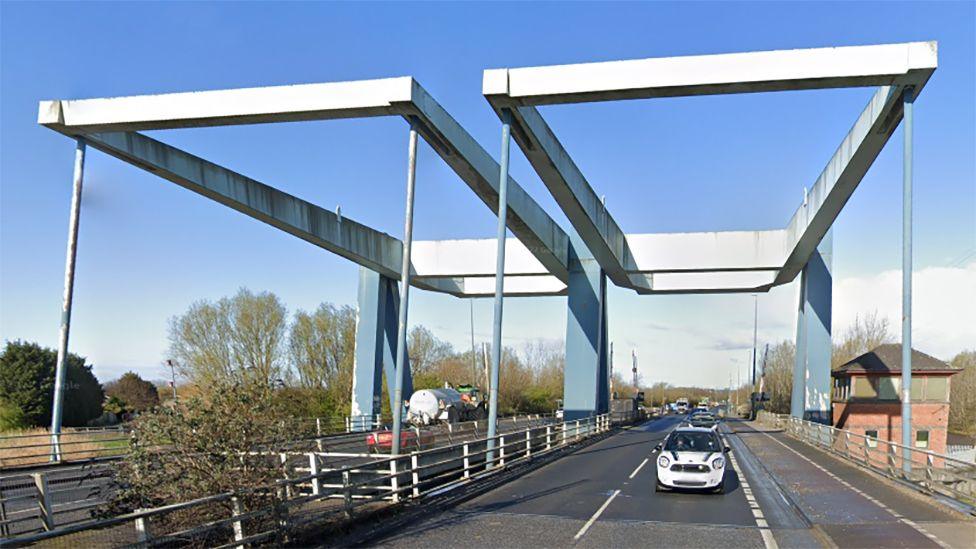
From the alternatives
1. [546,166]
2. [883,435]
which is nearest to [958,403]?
[883,435]

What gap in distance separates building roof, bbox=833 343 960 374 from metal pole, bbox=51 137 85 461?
1631 inches

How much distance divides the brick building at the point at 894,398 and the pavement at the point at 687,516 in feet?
82.3

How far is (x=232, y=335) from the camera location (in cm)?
5000

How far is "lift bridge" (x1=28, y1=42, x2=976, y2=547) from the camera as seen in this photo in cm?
1387

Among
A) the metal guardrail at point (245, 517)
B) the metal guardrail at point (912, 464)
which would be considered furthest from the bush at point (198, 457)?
the metal guardrail at point (912, 464)

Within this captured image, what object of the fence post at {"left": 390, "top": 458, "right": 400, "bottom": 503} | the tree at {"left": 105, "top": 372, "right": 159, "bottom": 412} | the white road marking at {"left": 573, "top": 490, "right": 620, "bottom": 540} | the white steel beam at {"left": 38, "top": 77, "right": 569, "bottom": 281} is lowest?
the tree at {"left": 105, "top": 372, "right": 159, "bottom": 412}

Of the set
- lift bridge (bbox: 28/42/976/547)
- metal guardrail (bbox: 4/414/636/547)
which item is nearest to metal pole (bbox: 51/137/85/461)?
lift bridge (bbox: 28/42/976/547)

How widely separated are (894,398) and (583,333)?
19.7 meters

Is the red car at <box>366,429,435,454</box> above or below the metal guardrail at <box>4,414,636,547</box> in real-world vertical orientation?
below

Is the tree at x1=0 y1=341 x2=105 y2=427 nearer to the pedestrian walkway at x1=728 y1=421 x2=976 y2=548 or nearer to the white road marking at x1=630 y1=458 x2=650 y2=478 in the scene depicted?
the white road marking at x1=630 y1=458 x2=650 y2=478

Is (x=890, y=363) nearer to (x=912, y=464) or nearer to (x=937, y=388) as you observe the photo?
(x=937, y=388)

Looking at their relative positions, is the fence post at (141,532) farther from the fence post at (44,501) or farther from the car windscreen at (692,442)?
the car windscreen at (692,442)

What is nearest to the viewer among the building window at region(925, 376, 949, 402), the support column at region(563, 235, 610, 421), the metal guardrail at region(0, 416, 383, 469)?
the metal guardrail at region(0, 416, 383, 469)

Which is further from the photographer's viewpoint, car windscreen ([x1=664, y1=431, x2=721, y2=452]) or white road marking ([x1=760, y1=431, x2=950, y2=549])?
car windscreen ([x1=664, y1=431, x2=721, y2=452])
